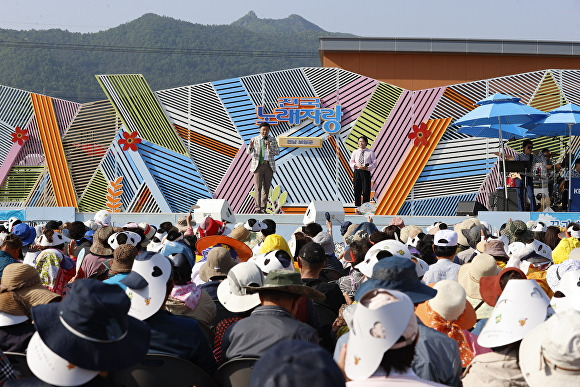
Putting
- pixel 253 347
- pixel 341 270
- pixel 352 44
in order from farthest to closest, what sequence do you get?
pixel 352 44 < pixel 341 270 < pixel 253 347

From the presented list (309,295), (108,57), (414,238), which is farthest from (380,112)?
(108,57)

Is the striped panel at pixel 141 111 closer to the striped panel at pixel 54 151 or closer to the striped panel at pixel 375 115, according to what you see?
the striped panel at pixel 54 151

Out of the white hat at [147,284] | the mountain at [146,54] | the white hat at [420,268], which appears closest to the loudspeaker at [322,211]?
the white hat at [420,268]

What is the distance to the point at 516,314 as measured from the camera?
312 centimetres

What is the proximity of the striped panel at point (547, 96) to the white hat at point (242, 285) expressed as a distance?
46.6 ft

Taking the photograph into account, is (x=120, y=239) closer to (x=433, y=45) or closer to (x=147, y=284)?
(x=147, y=284)

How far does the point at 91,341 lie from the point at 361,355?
850mm

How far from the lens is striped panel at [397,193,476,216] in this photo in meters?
17.3

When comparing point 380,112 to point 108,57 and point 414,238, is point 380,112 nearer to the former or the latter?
point 414,238

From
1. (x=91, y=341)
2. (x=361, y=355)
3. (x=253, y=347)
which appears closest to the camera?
(x=361, y=355)

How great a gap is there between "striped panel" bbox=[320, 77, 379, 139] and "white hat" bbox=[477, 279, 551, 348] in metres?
14.3

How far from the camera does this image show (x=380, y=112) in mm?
17500

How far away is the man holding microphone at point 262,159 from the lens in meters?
14.1

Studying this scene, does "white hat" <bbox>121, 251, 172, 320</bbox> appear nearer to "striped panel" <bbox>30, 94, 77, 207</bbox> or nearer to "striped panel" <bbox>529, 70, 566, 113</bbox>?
"striped panel" <bbox>30, 94, 77, 207</bbox>
